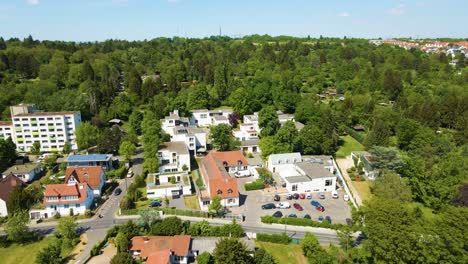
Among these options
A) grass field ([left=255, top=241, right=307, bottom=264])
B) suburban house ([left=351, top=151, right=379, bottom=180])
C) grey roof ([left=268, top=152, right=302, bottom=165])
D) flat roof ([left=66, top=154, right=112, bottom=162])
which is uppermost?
flat roof ([left=66, top=154, right=112, bottom=162])

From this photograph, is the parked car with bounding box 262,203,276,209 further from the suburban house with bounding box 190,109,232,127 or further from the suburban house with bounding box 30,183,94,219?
the suburban house with bounding box 190,109,232,127

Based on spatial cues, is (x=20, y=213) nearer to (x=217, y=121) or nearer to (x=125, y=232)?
(x=125, y=232)

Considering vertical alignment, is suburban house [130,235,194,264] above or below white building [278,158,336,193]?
below

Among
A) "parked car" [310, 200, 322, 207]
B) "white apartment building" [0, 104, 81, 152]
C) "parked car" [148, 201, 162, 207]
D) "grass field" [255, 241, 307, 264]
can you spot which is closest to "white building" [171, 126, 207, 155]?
"parked car" [148, 201, 162, 207]

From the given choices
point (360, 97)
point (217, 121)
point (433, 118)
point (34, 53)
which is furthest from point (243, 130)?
point (34, 53)

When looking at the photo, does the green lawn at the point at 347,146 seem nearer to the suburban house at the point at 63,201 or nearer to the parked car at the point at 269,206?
the parked car at the point at 269,206

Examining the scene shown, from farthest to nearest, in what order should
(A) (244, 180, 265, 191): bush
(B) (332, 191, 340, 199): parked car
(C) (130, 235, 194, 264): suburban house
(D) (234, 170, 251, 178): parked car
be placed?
(D) (234, 170, 251, 178): parked car → (A) (244, 180, 265, 191): bush → (B) (332, 191, 340, 199): parked car → (C) (130, 235, 194, 264): suburban house

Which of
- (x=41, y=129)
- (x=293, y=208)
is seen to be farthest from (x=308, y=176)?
(x=41, y=129)
